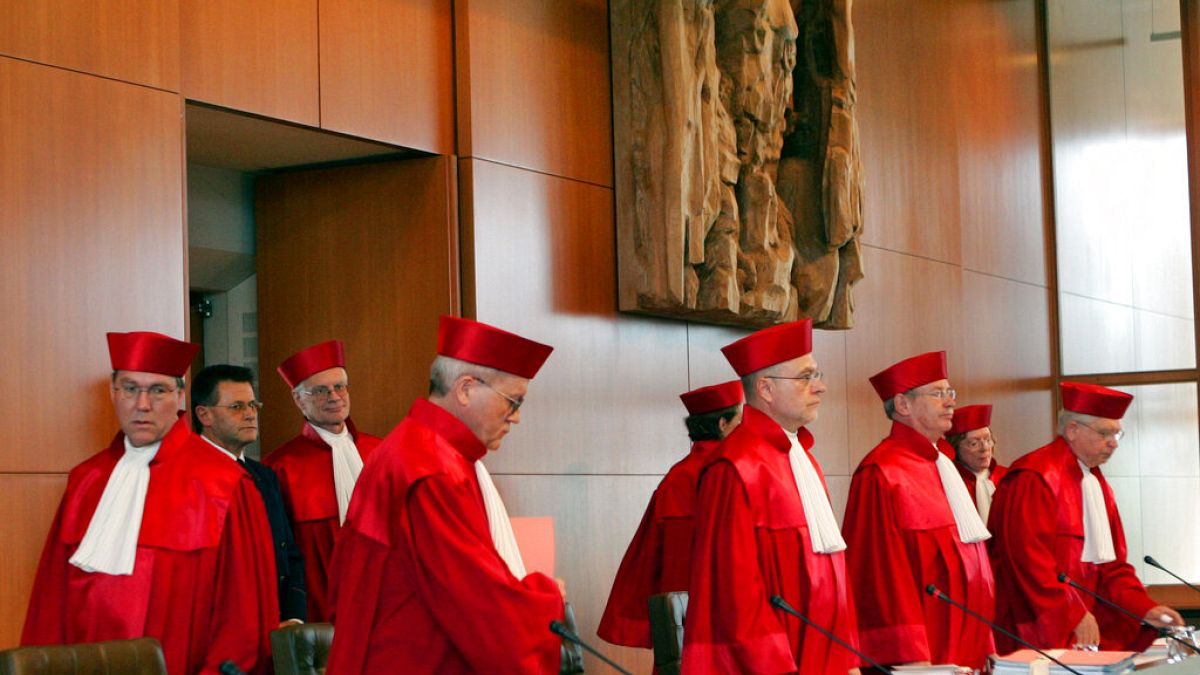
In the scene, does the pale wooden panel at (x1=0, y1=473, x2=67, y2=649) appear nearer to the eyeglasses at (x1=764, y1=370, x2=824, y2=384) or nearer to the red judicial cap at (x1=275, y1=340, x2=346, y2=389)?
the red judicial cap at (x1=275, y1=340, x2=346, y2=389)

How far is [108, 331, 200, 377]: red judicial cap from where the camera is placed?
14.8ft

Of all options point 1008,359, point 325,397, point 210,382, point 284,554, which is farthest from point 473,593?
point 1008,359

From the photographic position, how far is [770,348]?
4719 mm

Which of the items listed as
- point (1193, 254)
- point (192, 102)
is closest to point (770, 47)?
point (192, 102)

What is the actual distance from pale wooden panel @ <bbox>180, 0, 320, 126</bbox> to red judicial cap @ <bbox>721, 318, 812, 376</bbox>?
2.03 metres

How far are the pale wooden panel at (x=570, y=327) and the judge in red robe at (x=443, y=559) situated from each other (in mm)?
2955

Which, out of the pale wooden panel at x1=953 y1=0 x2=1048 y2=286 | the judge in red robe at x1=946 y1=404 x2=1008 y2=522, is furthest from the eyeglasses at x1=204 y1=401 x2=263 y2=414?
the pale wooden panel at x1=953 y1=0 x2=1048 y2=286

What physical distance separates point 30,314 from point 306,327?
1977mm

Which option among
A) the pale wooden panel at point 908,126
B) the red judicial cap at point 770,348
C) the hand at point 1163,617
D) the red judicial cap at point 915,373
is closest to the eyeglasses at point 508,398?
the red judicial cap at point 770,348

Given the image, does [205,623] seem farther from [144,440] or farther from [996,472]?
[996,472]

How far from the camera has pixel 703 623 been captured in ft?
14.0

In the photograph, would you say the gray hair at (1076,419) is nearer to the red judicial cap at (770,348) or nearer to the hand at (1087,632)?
the hand at (1087,632)

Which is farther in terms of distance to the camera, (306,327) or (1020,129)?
(1020,129)

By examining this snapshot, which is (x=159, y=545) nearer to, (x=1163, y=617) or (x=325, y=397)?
(x=325, y=397)
